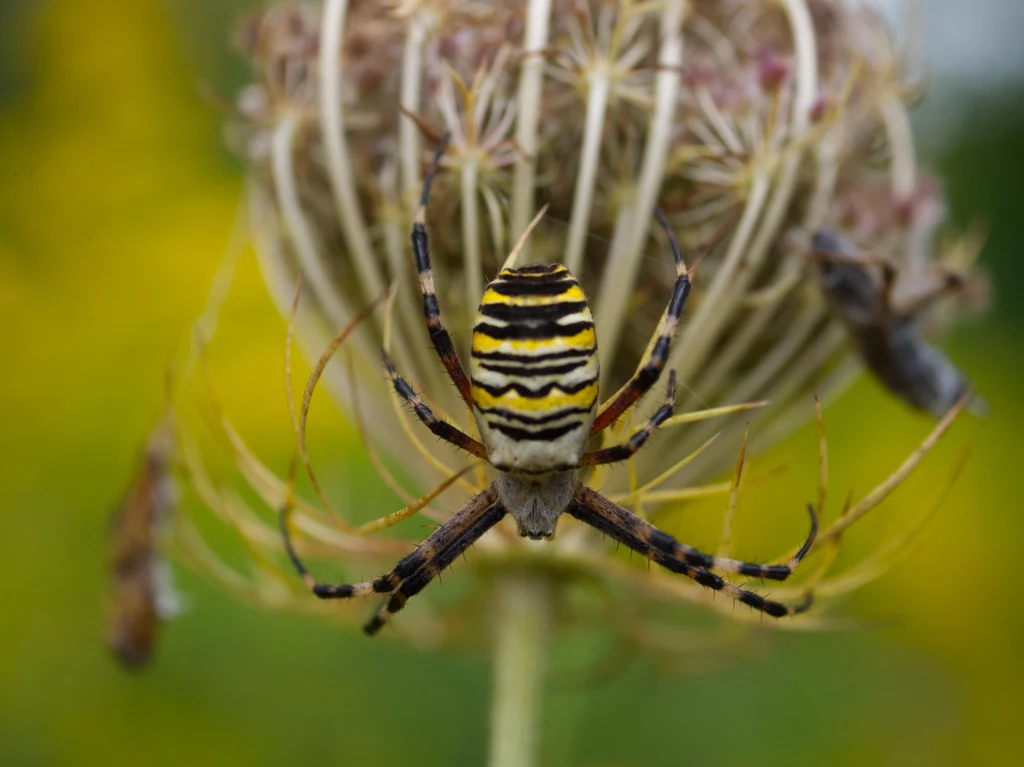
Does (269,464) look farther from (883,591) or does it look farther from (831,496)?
(883,591)

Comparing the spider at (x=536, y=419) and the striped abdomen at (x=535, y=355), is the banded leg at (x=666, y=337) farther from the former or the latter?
the striped abdomen at (x=535, y=355)

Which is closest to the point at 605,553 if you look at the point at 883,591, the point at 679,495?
the point at 679,495

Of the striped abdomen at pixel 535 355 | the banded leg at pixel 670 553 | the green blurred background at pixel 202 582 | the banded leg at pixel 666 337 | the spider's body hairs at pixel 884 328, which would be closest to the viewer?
the striped abdomen at pixel 535 355

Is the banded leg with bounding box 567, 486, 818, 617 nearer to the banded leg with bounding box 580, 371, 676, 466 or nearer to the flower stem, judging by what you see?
the banded leg with bounding box 580, 371, 676, 466

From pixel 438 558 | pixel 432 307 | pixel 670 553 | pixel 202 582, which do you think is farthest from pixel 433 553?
pixel 202 582

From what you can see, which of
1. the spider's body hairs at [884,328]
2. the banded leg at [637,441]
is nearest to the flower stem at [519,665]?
the banded leg at [637,441]

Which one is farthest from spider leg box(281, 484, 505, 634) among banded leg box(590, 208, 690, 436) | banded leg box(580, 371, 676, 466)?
banded leg box(590, 208, 690, 436)
